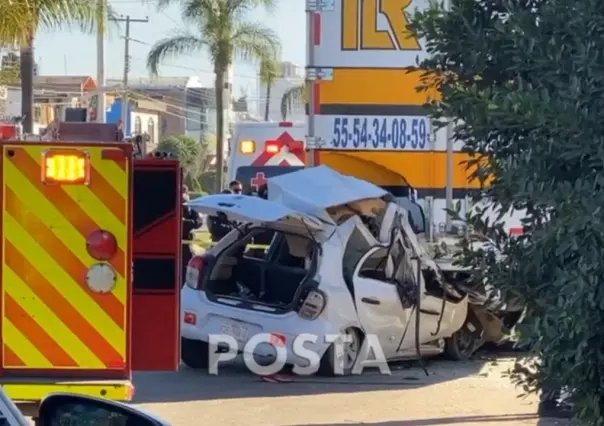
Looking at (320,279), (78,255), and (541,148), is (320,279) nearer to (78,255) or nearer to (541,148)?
(78,255)

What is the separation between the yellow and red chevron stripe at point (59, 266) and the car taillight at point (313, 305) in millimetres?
4537

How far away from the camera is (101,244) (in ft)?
20.0

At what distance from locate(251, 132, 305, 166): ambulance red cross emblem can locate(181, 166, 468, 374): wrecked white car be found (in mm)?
8200

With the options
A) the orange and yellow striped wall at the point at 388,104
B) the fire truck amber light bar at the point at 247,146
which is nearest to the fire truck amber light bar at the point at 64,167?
the orange and yellow striped wall at the point at 388,104

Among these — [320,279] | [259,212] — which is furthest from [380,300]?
[259,212]

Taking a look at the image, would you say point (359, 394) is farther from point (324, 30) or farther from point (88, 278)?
point (88, 278)

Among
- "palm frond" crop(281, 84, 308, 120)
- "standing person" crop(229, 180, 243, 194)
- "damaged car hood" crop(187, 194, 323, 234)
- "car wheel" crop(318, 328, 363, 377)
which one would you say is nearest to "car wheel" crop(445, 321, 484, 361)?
"car wheel" crop(318, 328, 363, 377)

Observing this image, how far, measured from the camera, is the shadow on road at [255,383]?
10492 mm

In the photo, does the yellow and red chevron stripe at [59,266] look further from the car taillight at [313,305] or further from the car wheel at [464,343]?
the car wheel at [464,343]

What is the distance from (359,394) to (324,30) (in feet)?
10.4

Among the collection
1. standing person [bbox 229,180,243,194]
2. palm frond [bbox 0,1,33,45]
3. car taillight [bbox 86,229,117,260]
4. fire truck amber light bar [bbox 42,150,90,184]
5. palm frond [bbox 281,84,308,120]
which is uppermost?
palm frond [bbox 0,1,33,45]

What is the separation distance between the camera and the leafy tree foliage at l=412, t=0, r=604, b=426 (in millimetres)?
3871

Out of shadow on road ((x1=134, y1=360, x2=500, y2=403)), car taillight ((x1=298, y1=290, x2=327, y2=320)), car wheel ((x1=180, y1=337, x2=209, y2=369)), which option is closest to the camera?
shadow on road ((x1=134, y1=360, x2=500, y2=403))

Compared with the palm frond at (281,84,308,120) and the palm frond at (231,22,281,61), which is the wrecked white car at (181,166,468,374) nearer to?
the palm frond at (231,22,281,61)
